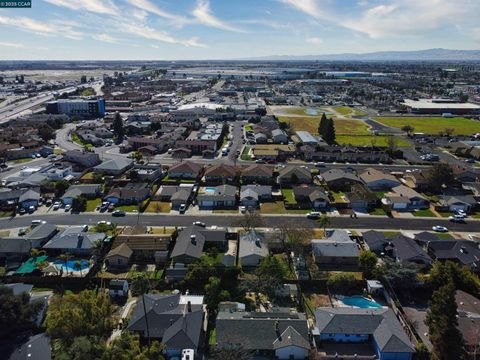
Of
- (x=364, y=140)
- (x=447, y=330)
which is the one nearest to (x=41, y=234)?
(x=447, y=330)

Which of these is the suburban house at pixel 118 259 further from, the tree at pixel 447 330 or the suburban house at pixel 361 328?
the tree at pixel 447 330

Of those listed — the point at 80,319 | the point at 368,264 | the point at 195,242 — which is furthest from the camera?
the point at 195,242

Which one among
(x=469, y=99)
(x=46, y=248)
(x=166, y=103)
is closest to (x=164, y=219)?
(x=46, y=248)

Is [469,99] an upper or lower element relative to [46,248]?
upper

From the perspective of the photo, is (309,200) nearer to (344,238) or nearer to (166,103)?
(344,238)

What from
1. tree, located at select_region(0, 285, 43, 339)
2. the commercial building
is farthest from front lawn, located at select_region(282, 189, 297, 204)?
the commercial building

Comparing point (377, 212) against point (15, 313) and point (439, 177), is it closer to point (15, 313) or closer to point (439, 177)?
point (439, 177)

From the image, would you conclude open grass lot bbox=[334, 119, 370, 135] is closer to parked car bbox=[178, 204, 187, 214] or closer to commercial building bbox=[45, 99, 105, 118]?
parked car bbox=[178, 204, 187, 214]
